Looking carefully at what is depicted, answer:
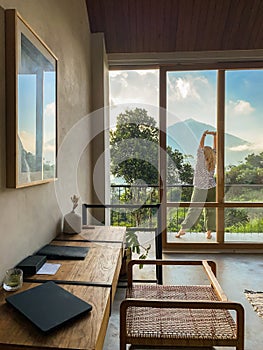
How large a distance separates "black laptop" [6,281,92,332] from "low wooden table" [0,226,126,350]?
0.06ft

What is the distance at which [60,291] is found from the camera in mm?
1177

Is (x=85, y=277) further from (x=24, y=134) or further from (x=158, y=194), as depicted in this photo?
(x=158, y=194)

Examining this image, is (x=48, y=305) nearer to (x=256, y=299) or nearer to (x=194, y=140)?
(x=256, y=299)

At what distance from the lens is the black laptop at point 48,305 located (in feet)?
3.15

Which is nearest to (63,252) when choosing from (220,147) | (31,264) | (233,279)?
(31,264)

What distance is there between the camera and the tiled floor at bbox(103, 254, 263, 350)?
1.96 m

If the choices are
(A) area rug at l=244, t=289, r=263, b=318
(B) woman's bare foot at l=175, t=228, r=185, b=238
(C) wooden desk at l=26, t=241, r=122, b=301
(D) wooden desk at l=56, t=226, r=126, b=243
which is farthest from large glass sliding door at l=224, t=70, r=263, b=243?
(C) wooden desk at l=26, t=241, r=122, b=301

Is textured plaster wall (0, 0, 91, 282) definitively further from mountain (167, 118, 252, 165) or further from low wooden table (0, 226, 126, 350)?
mountain (167, 118, 252, 165)

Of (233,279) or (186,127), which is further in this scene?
(186,127)

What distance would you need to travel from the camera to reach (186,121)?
3686 millimetres

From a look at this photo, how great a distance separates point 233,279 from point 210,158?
1.51m

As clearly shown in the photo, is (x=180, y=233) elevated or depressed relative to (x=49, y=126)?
depressed

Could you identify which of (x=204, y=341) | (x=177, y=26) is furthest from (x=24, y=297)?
(x=177, y=26)

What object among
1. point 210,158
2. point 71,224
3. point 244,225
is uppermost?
point 210,158
